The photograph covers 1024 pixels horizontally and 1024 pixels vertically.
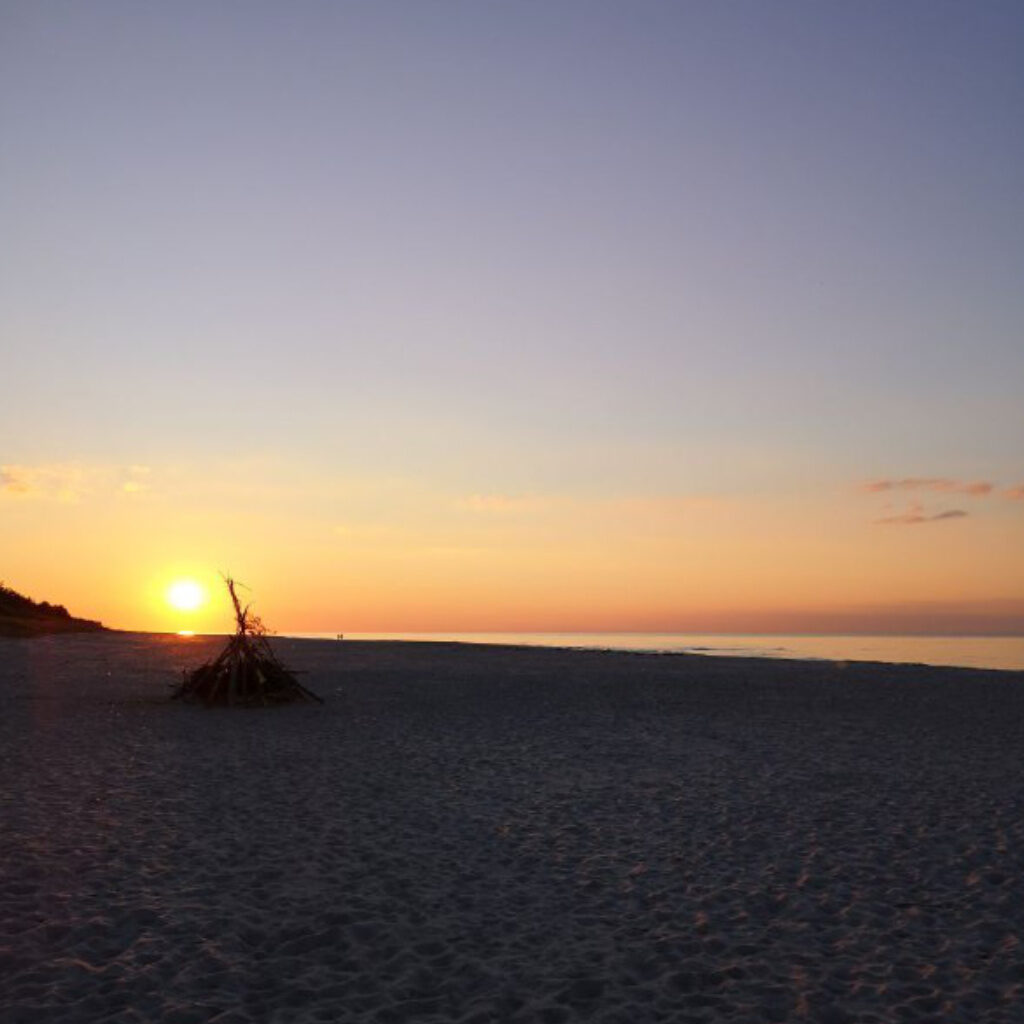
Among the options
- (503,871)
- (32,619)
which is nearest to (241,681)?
(503,871)

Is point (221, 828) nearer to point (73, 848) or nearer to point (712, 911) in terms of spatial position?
point (73, 848)

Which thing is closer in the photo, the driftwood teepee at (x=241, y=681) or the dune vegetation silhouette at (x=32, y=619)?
the driftwood teepee at (x=241, y=681)

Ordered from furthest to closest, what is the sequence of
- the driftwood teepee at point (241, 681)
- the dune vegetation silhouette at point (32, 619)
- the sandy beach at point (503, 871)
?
1. the dune vegetation silhouette at point (32, 619)
2. the driftwood teepee at point (241, 681)
3. the sandy beach at point (503, 871)

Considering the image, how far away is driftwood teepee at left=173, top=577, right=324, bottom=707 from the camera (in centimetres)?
2534

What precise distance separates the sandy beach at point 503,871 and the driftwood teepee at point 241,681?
305 centimetres

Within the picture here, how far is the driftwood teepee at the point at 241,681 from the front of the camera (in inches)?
998

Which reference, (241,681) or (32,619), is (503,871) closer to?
(241,681)

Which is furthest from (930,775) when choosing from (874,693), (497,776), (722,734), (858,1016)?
(874,693)

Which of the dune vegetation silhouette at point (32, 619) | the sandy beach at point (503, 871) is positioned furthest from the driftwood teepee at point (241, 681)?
the dune vegetation silhouette at point (32, 619)

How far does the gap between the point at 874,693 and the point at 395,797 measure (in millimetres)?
22030

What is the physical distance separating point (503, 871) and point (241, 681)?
55.7ft

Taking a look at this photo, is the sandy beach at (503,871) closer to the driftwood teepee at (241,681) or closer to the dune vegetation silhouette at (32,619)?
the driftwood teepee at (241,681)

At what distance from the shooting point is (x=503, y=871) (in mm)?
10344

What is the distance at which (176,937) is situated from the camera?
26.3 feet
